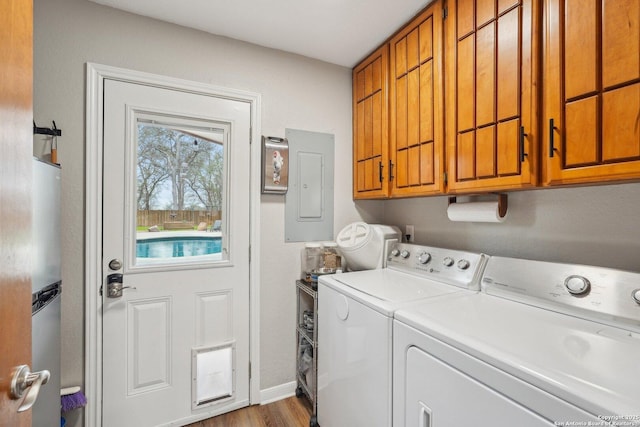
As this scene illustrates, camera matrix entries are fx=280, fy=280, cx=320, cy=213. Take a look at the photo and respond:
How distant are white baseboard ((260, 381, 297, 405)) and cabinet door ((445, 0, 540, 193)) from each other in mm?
1774

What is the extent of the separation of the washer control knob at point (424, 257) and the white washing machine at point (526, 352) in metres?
0.38

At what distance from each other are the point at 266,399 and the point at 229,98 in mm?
2099

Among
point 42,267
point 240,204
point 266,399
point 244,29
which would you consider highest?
point 244,29

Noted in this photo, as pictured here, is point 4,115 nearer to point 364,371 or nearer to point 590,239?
point 364,371

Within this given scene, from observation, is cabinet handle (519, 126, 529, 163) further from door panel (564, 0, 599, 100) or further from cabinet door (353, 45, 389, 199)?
cabinet door (353, 45, 389, 199)

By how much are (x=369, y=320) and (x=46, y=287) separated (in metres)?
1.40

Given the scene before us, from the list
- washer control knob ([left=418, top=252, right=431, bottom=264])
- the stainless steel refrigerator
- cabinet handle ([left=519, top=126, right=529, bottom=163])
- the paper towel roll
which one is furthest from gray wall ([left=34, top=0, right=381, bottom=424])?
cabinet handle ([left=519, top=126, right=529, bottom=163])

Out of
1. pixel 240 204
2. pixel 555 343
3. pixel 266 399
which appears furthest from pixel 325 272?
pixel 555 343

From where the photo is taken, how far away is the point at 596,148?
92 centimetres

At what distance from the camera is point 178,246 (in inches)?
70.7

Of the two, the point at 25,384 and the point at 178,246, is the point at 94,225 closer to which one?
the point at 178,246

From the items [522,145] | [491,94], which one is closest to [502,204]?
[522,145]

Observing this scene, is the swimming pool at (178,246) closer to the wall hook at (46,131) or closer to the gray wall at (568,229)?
the wall hook at (46,131)

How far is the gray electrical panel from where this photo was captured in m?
2.08
